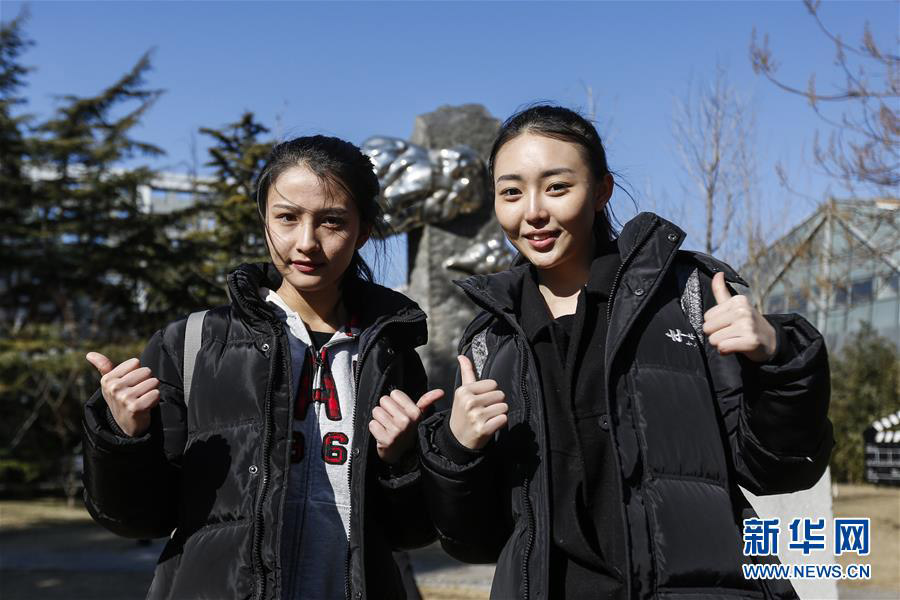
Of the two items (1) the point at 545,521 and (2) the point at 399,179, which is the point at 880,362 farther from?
(1) the point at 545,521

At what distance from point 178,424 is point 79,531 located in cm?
979

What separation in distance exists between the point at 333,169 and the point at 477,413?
828 millimetres

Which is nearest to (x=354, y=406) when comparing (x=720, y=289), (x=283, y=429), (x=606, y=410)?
(x=283, y=429)

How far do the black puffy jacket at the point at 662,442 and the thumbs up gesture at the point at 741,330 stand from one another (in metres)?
0.03

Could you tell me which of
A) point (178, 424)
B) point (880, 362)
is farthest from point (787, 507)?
point (880, 362)

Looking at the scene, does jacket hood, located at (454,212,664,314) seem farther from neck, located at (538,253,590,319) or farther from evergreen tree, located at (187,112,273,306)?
evergreen tree, located at (187,112,273,306)

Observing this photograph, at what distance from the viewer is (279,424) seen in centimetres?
198

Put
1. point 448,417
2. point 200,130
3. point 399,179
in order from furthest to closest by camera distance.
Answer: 1. point 200,130
2. point 399,179
3. point 448,417

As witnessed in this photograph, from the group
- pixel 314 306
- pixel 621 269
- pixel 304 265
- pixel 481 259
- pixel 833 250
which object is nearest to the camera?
pixel 621 269

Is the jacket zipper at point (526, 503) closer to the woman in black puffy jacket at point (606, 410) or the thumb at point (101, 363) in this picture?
the woman in black puffy jacket at point (606, 410)

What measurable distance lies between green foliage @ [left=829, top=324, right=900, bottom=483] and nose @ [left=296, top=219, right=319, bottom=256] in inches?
612

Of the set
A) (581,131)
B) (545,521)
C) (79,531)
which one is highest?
(581,131)

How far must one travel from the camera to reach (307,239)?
7.08ft

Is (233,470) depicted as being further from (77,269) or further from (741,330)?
(77,269)
